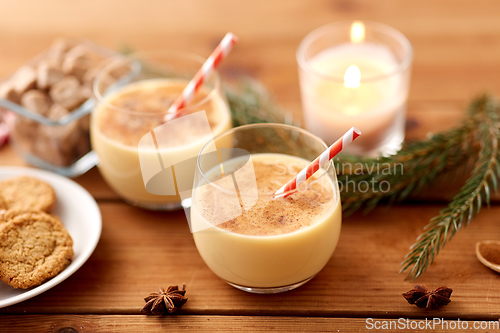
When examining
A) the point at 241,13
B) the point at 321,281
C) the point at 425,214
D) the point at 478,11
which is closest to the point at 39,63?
the point at 241,13

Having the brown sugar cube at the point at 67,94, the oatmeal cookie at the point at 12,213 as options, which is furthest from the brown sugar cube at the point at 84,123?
the oatmeal cookie at the point at 12,213

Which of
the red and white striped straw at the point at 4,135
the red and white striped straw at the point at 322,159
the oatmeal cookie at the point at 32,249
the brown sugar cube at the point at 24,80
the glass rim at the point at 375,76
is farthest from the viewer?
the red and white striped straw at the point at 4,135

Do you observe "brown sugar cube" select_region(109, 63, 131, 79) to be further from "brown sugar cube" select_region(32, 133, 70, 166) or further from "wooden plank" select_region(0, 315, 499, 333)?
"wooden plank" select_region(0, 315, 499, 333)

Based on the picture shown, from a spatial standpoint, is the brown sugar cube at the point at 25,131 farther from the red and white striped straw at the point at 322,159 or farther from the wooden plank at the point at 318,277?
the red and white striped straw at the point at 322,159

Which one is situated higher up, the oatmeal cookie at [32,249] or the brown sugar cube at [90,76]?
the brown sugar cube at [90,76]

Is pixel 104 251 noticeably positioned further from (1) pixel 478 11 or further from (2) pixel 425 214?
(1) pixel 478 11

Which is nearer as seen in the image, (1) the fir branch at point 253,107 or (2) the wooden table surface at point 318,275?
(2) the wooden table surface at point 318,275

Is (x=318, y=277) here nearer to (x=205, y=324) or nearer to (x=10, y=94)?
(x=205, y=324)
